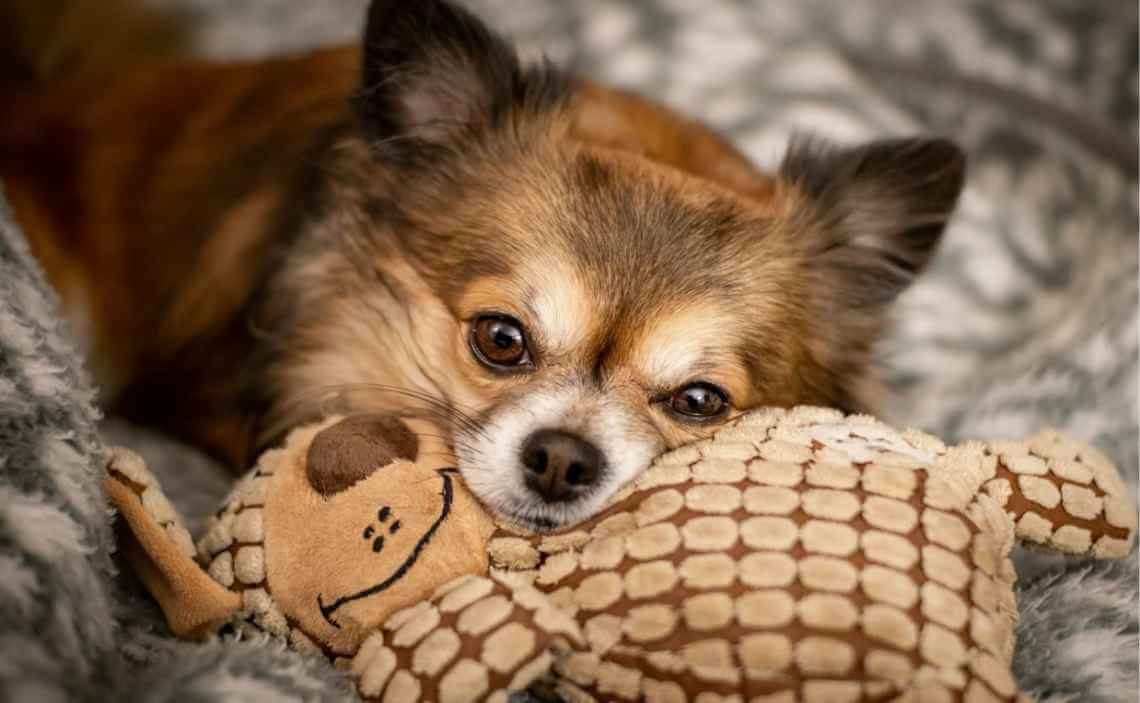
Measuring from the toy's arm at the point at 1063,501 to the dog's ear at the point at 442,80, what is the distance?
2.86 ft

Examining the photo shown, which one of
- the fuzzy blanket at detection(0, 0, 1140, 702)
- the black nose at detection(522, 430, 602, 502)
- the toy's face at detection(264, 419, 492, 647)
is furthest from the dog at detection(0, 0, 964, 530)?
the fuzzy blanket at detection(0, 0, 1140, 702)

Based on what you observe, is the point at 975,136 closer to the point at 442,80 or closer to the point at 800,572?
the point at 442,80

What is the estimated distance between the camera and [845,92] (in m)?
2.45

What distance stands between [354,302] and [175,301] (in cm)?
58

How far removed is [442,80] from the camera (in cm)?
158

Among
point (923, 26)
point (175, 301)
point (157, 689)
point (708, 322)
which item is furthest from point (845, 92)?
point (157, 689)

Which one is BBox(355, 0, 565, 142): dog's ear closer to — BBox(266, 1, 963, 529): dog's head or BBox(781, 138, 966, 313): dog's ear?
BBox(266, 1, 963, 529): dog's head

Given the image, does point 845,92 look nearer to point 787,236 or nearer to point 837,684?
point 787,236

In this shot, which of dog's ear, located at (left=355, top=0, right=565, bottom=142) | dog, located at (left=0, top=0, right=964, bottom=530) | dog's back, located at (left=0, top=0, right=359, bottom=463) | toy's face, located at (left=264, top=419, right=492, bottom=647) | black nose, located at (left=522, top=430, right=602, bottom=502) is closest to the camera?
toy's face, located at (left=264, top=419, right=492, bottom=647)

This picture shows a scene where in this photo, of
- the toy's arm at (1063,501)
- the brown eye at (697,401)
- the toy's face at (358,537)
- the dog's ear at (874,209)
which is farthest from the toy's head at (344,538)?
the dog's ear at (874,209)

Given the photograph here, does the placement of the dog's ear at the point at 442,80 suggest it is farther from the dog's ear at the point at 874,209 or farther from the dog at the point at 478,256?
the dog's ear at the point at 874,209

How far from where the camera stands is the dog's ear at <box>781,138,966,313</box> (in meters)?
1.56

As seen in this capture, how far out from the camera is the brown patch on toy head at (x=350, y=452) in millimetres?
1093

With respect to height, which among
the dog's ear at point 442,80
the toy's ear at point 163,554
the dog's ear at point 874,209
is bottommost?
the toy's ear at point 163,554
